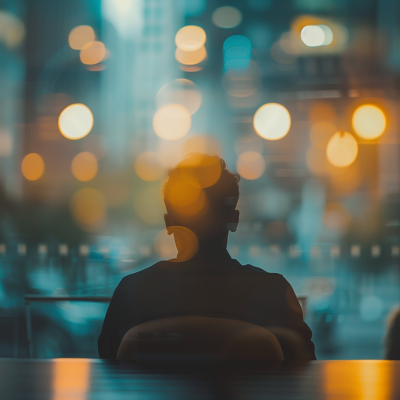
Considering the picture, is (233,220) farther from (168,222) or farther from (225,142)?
(225,142)

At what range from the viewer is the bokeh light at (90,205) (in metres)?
7.28

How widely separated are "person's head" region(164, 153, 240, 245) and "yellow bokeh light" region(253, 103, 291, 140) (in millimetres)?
1945

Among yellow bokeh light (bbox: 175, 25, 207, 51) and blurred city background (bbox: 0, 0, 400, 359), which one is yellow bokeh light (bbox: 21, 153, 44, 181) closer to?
blurred city background (bbox: 0, 0, 400, 359)

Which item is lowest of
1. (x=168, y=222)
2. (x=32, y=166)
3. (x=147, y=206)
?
(x=147, y=206)

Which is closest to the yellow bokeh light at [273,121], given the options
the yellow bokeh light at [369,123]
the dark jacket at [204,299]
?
the yellow bokeh light at [369,123]

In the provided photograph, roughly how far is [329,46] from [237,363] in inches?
290

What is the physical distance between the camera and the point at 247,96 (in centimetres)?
643

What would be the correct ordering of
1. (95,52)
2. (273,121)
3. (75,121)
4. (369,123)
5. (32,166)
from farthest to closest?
(32,166) < (95,52) < (369,123) < (273,121) < (75,121)

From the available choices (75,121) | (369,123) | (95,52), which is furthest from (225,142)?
(75,121)

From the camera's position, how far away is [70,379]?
40 centimetres

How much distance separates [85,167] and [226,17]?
12.1 feet

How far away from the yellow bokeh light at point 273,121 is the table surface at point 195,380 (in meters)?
2.31

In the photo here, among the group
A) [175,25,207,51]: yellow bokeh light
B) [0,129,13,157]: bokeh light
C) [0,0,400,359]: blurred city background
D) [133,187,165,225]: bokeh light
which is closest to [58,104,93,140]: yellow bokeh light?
[175,25,207,51]: yellow bokeh light

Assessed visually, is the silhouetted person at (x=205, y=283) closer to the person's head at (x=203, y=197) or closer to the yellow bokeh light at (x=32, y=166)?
the person's head at (x=203, y=197)
